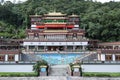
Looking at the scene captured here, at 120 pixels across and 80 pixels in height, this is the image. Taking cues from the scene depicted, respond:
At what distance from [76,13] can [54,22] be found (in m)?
17.9

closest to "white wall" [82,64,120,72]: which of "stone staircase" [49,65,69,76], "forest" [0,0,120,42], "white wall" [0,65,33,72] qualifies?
"stone staircase" [49,65,69,76]

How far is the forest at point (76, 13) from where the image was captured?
60.6 metres

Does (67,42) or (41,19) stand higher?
(41,19)

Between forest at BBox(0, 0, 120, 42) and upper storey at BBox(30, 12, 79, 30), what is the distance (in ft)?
11.9

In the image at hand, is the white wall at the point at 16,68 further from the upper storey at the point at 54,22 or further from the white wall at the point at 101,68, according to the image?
the upper storey at the point at 54,22

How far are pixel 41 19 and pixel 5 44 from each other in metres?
11.3

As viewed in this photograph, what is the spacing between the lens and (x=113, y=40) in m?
60.0

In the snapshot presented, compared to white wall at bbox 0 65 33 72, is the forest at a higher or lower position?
higher

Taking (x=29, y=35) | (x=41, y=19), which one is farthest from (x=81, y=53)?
(x=41, y=19)

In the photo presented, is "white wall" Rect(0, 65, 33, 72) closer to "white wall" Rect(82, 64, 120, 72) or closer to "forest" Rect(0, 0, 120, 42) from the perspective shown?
"white wall" Rect(82, 64, 120, 72)

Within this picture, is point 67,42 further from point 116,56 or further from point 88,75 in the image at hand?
point 88,75

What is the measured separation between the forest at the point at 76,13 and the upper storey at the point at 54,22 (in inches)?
143

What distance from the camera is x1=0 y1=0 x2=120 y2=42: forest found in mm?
60594

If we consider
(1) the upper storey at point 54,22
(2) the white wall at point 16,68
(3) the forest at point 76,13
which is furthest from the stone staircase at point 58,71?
(3) the forest at point 76,13
